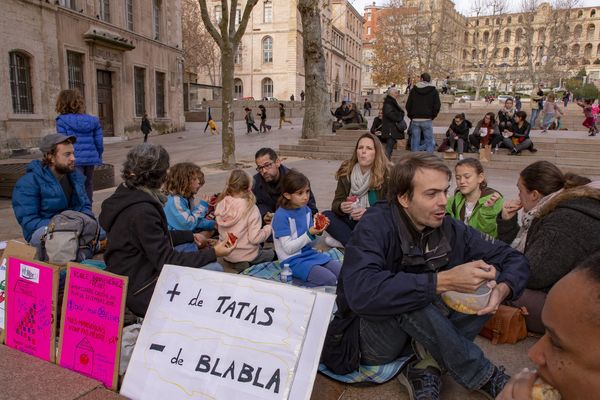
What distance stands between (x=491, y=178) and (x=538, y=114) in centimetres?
1329

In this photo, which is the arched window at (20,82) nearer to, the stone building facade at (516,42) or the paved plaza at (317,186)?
the paved plaza at (317,186)

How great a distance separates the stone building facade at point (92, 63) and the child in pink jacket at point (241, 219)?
14657 mm

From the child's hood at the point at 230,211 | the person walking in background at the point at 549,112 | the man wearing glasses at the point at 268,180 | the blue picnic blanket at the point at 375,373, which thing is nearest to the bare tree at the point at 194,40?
the person walking in background at the point at 549,112

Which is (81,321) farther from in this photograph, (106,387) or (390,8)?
(390,8)

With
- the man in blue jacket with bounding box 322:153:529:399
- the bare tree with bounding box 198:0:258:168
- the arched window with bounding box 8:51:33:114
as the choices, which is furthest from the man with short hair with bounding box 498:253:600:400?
the arched window with bounding box 8:51:33:114

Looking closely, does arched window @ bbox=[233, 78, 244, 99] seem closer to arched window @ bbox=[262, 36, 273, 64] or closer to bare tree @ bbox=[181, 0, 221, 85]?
arched window @ bbox=[262, 36, 273, 64]

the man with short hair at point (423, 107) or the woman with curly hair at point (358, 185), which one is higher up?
the man with short hair at point (423, 107)

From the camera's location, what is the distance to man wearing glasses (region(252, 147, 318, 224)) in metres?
5.21

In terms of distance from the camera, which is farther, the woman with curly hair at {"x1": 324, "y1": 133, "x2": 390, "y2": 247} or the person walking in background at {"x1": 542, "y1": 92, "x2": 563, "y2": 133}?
the person walking in background at {"x1": 542, "y1": 92, "x2": 563, "y2": 133}

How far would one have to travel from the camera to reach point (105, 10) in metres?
21.8

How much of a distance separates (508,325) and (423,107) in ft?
28.1

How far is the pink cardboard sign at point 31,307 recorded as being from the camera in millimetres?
2689

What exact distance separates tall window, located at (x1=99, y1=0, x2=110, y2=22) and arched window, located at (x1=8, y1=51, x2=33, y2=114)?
574cm

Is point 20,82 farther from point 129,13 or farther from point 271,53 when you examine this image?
point 271,53
